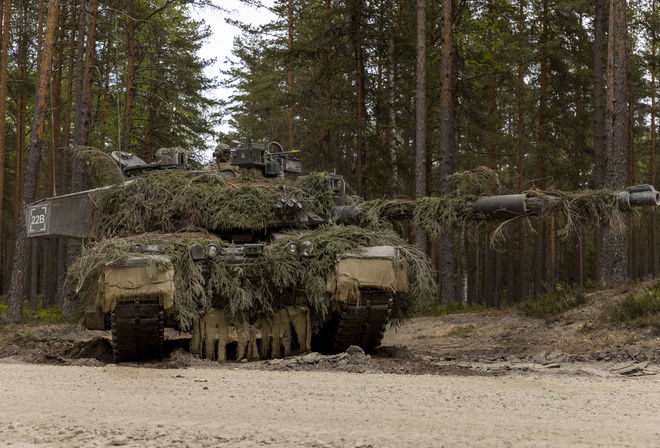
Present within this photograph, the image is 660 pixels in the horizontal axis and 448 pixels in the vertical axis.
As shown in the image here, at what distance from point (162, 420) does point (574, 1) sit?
22546mm

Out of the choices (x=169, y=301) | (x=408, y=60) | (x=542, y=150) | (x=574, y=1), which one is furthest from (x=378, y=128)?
(x=169, y=301)

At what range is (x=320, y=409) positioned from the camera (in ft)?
16.1

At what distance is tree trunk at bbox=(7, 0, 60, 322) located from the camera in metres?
15.5

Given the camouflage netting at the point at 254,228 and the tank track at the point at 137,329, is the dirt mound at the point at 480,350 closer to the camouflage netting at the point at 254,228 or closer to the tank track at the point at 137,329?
the tank track at the point at 137,329

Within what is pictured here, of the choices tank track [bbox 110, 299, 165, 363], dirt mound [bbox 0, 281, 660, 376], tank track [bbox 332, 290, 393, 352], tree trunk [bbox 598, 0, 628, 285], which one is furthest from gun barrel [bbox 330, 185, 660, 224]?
tree trunk [bbox 598, 0, 628, 285]

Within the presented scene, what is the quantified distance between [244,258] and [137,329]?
1427 millimetres

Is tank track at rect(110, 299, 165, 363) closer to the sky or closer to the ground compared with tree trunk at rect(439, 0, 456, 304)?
closer to the ground

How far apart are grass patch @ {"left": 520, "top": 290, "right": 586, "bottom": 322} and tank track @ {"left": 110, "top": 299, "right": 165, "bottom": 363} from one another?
267 inches

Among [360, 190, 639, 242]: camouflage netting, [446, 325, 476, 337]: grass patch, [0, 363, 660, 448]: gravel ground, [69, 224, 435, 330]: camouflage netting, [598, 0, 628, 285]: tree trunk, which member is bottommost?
[446, 325, 476, 337]: grass patch

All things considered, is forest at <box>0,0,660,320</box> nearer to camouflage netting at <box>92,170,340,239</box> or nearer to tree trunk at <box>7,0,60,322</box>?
tree trunk at <box>7,0,60,322</box>

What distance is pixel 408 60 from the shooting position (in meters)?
22.0

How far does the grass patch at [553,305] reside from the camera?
12414 mm

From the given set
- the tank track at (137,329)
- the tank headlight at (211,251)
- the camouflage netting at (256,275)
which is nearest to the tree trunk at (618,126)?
the camouflage netting at (256,275)

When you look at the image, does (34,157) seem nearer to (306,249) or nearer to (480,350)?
(306,249)
